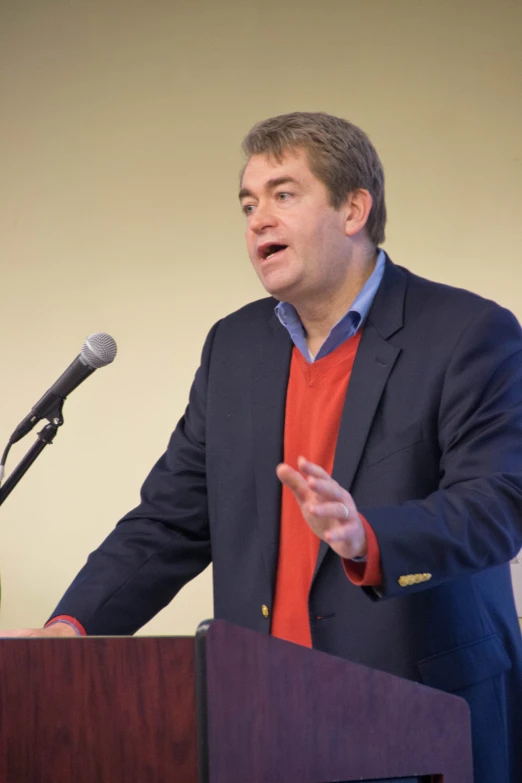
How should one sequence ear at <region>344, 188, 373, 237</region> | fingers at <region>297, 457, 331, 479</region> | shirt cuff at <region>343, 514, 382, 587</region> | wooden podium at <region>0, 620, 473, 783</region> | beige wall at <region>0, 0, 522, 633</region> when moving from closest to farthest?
wooden podium at <region>0, 620, 473, 783</region>
fingers at <region>297, 457, 331, 479</region>
shirt cuff at <region>343, 514, 382, 587</region>
ear at <region>344, 188, 373, 237</region>
beige wall at <region>0, 0, 522, 633</region>

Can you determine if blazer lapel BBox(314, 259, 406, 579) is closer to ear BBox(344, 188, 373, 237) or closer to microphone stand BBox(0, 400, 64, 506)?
ear BBox(344, 188, 373, 237)

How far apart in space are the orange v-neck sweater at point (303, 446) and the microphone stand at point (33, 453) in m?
0.46

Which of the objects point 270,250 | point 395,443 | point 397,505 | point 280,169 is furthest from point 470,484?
point 280,169

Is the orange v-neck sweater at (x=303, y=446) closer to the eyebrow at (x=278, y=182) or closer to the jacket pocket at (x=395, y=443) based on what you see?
the jacket pocket at (x=395, y=443)

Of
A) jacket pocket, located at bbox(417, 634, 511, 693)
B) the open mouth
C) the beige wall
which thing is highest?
the beige wall

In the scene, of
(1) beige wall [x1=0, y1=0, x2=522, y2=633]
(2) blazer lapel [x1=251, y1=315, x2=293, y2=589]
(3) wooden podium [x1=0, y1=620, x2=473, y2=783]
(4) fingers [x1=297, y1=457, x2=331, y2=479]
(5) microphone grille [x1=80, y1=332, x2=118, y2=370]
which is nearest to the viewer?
(3) wooden podium [x1=0, y1=620, x2=473, y2=783]

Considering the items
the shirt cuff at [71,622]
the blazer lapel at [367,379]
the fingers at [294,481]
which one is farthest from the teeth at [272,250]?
the fingers at [294,481]

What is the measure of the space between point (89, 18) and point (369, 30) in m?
1.04

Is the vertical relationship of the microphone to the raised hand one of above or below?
above

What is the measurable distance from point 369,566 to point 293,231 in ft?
2.96

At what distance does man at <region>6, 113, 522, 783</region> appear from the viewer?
168 centimetres

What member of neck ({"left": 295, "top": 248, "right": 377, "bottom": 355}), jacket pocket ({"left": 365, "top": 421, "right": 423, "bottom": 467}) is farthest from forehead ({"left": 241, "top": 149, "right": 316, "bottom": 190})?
jacket pocket ({"left": 365, "top": 421, "right": 423, "bottom": 467})

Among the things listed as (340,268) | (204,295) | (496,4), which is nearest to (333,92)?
(496,4)

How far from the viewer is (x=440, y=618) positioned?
1.76 m
